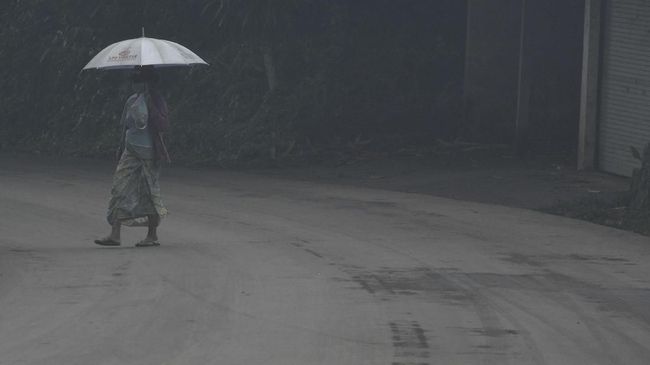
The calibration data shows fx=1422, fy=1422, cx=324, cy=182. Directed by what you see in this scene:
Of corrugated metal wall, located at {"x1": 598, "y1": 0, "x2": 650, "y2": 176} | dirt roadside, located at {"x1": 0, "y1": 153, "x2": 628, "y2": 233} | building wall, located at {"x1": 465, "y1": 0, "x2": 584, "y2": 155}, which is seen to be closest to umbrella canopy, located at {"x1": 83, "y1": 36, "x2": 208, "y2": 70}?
dirt roadside, located at {"x1": 0, "y1": 153, "x2": 628, "y2": 233}

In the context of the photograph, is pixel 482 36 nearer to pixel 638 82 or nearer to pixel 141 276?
pixel 638 82

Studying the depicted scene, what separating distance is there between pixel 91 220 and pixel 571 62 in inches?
424

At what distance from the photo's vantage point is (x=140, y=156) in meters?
13.4

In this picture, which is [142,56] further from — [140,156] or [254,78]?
[254,78]

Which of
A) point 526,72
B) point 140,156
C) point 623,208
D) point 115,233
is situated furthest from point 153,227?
point 526,72

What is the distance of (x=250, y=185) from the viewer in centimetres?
1998

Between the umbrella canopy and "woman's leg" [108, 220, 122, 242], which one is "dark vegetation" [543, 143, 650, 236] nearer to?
the umbrella canopy

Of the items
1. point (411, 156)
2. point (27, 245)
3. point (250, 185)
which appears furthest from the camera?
point (411, 156)

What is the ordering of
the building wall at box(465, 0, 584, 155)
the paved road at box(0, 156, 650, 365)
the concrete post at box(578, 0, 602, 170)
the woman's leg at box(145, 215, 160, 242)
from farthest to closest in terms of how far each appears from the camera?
the building wall at box(465, 0, 584, 155)
the concrete post at box(578, 0, 602, 170)
the woman's leg at box(145, 215, 160, 242)
the paved road at box(0, 156, 650, 365)

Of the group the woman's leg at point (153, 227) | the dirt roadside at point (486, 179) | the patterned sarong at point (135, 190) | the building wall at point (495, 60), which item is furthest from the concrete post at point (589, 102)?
the patterned sarong at point (135, 190)

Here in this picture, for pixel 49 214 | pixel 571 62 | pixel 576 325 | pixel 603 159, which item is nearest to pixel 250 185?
pixel 49 214

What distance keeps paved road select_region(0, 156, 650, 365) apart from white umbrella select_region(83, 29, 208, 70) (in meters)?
1.76

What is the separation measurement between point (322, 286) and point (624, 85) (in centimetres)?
1069

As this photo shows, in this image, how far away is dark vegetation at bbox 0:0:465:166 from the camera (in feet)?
82.5
